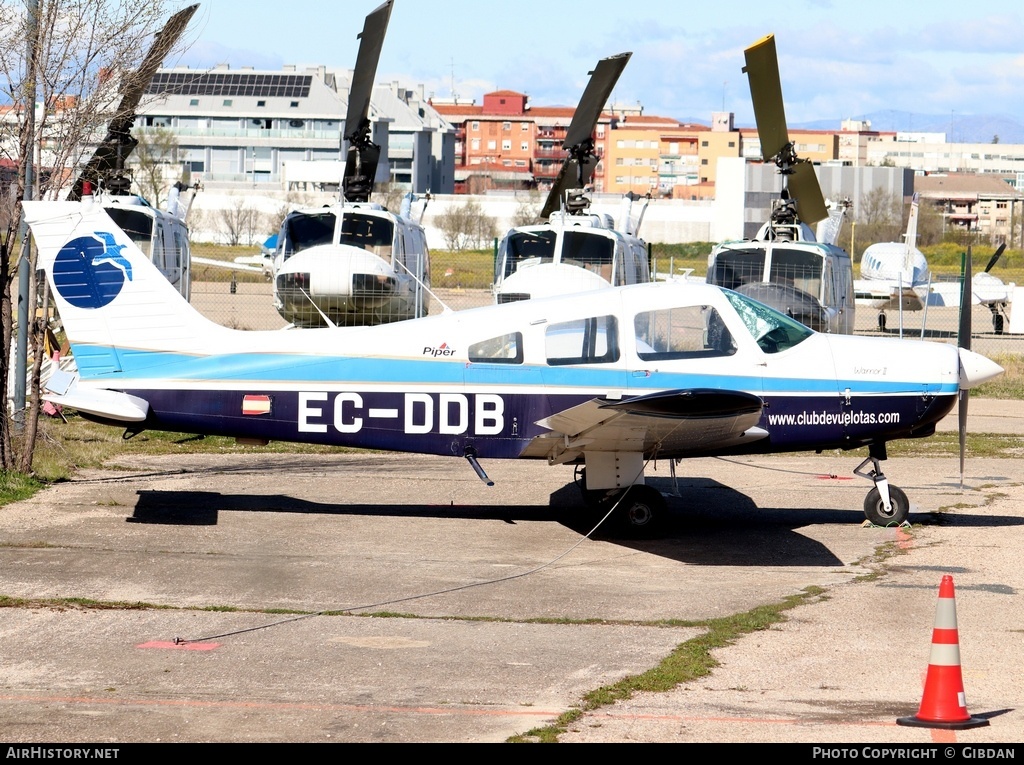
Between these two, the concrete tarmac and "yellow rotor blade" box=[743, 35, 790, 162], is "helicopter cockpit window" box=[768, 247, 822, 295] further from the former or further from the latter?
the concrete tarmac

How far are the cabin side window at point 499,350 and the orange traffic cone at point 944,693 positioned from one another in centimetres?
555

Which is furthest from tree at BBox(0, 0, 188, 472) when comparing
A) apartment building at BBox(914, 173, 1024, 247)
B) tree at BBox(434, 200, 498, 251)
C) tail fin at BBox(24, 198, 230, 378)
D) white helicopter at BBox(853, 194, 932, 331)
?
apartment building at BBox(914, 173, 1024, 247)

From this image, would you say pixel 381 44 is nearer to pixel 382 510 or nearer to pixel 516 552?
pixel 382 510

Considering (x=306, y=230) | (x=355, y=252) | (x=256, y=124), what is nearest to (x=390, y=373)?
(x=355, y=252)

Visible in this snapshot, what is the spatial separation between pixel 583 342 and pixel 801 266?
9.67m

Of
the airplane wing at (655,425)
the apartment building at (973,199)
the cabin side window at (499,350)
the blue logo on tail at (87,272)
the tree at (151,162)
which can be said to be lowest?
the airplane wing at (655,425)

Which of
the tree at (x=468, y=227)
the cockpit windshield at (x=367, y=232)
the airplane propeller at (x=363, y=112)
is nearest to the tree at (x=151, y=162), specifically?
the tree at (x=468, y=227)

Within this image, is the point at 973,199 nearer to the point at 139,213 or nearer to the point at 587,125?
the point at 587,125

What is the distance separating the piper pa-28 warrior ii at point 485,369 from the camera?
11.0 metres

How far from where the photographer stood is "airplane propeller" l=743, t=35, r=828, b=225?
18.5 meters

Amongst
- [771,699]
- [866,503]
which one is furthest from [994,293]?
[771,699]

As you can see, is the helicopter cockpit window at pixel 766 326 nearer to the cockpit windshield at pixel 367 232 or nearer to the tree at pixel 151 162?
the cockpit windshield at pixel 367 232

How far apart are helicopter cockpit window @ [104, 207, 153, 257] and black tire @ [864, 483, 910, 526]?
12593 mm

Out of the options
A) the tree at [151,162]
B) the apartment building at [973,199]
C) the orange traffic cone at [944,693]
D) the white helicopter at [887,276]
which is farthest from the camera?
the apartment building at [973,199]
